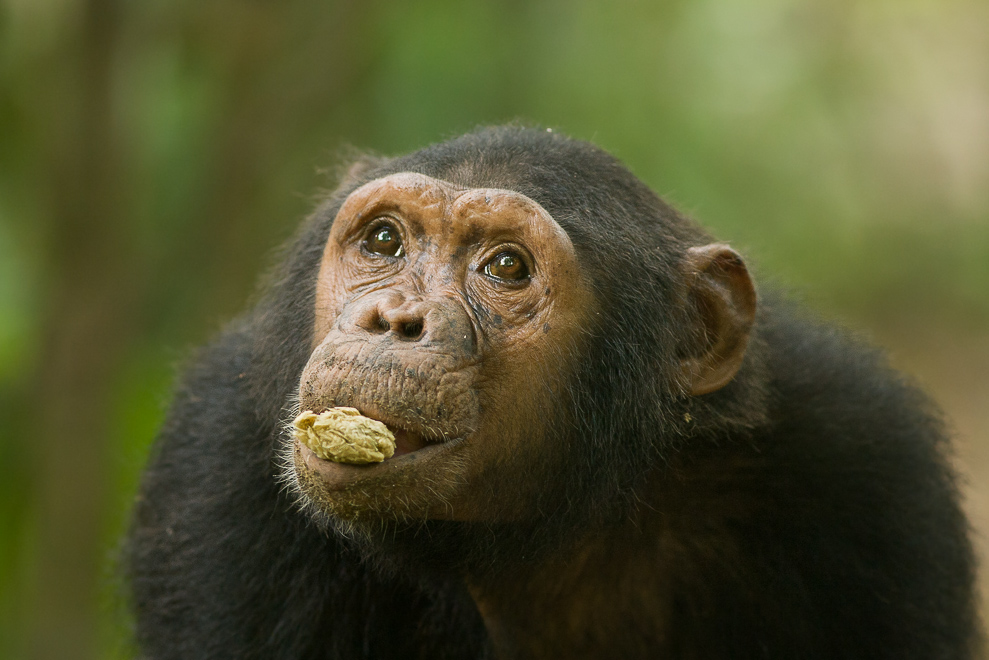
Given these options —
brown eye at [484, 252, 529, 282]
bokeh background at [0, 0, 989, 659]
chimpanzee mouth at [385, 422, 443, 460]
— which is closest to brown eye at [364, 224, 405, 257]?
brown eye at [484, 252, 529, 282]

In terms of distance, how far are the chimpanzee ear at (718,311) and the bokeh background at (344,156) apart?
1945 mm

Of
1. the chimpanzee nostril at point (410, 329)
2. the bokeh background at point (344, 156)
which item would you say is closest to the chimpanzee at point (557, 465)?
the chimpanzee nostril at point (410, 329)

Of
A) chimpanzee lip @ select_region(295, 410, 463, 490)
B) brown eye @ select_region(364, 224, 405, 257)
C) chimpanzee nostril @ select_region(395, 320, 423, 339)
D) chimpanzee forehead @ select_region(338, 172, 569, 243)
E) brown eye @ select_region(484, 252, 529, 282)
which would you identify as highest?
chimpanzee forehead @ select_region(338, 172, 569, 243)

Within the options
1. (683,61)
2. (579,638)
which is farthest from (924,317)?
(579,638)

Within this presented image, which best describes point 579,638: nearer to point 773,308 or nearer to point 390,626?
point 390,626

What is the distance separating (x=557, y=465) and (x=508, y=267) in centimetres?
89

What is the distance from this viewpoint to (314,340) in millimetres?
4914

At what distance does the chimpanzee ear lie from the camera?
5.05 meters

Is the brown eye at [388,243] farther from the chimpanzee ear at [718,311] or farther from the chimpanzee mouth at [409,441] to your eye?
the chimpanzee ear at [718,311]

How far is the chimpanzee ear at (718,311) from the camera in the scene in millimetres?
5055

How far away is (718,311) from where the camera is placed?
16.7ft

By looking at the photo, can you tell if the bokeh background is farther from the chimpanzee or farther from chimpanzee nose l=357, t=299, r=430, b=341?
chimpanzee nose l=357, t=299, r=430, b=341

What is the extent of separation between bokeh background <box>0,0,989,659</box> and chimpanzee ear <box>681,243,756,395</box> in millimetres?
1945

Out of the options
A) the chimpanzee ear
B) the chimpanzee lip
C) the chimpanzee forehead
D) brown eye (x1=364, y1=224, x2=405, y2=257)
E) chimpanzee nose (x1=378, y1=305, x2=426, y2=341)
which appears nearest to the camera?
the chimpanzee lip
